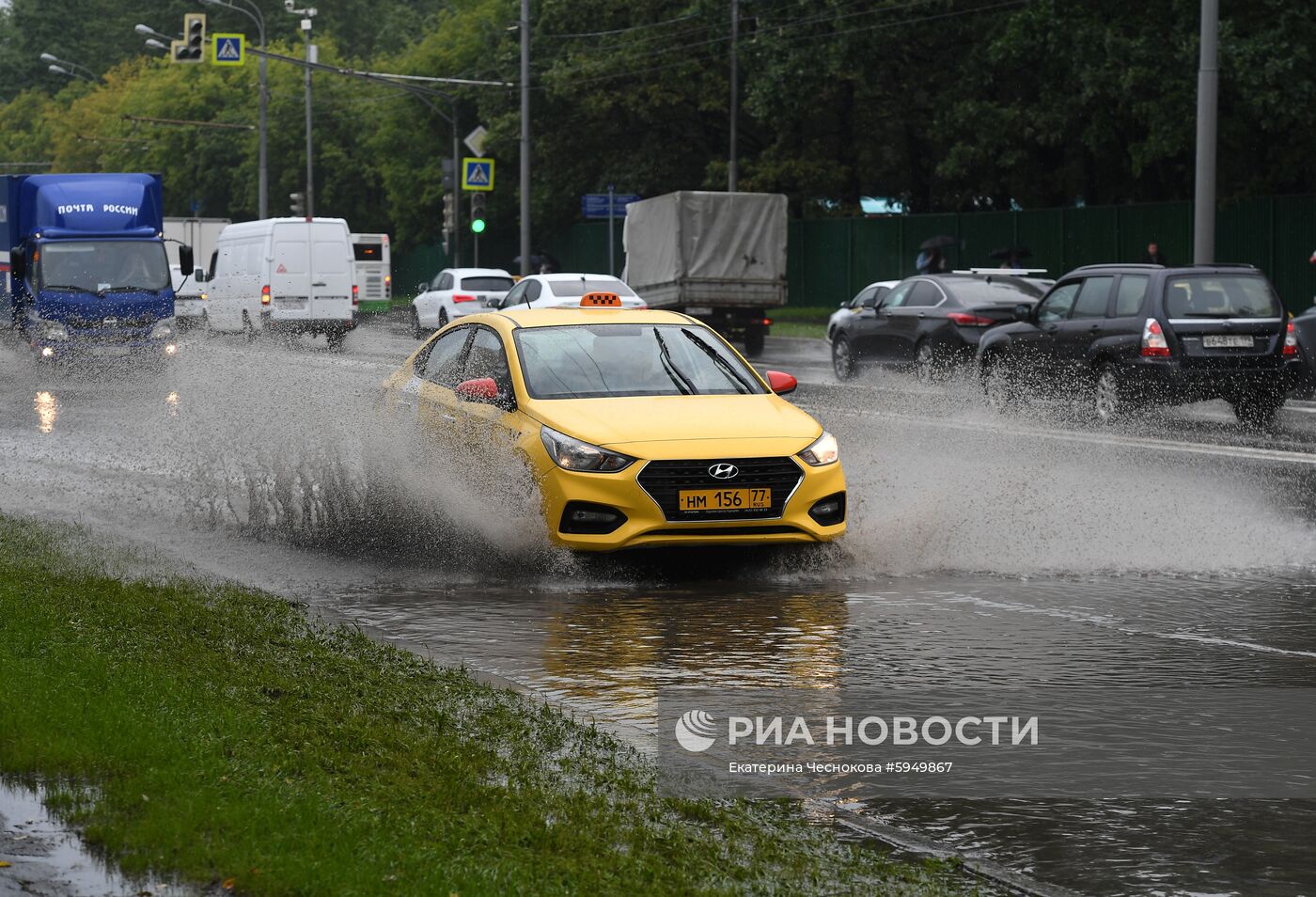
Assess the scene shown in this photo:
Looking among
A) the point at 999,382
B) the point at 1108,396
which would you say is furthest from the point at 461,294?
the point at 1108,396

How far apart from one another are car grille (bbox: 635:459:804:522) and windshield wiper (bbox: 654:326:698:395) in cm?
111

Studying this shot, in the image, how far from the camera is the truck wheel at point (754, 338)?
38500mm

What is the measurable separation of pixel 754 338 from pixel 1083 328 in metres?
A: 17.3

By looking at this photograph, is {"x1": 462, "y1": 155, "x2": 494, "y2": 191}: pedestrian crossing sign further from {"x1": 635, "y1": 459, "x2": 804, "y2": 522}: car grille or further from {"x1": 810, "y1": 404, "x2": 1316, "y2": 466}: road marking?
{"x1": 635, "y1": 459, "x2": 804, "y2": 522}: car grille

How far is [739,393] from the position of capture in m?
11.7

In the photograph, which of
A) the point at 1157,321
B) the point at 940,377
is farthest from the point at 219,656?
the point at 940,377

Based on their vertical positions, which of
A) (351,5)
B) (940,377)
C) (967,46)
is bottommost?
(940,377)

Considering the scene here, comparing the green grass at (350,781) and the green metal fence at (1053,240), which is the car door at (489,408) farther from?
the green metal fence at (1053,240)

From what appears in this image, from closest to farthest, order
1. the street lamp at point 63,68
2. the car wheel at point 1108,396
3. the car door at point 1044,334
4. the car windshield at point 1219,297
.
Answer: the car windshield at point 1219,297
the car wheel at point 1108,396
the car door at point 1044,334
the street lamp at point 63,68

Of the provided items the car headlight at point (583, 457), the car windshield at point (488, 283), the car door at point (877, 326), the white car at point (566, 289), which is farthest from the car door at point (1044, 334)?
the car windshield at point (488, 283)

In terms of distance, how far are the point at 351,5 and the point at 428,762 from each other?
386ft

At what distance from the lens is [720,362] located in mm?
12086

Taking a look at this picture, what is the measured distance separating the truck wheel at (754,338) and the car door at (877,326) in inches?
405

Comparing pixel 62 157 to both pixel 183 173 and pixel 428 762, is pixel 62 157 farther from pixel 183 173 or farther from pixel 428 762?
pixel 428 762
